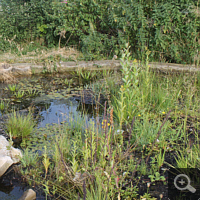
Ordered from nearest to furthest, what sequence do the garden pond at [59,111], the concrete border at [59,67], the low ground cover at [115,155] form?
the low ground cover at [115,155], the garden pond at [59,111], the concrete border at [59,67]

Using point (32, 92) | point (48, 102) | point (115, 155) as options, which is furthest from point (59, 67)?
point (115, 155)

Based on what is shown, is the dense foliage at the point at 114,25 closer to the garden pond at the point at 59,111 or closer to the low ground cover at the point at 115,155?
the garden pond at the point at 59,111

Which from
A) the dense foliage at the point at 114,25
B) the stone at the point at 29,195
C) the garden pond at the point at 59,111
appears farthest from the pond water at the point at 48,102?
the dense foliage at the point at 114,25

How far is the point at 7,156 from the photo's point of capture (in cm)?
278

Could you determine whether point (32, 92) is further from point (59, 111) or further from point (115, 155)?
point (115, 155)

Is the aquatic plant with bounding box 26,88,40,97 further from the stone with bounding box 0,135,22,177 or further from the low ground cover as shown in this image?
the stone with bounding box 0,135,22,177

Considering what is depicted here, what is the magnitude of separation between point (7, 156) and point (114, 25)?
19.0 feet

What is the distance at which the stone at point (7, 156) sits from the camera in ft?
8.73

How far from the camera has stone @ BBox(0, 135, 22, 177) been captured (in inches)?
105

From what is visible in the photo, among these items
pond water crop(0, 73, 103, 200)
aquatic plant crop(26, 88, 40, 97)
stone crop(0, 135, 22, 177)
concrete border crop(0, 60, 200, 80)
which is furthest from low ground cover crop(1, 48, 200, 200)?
concrete border crop(0, 60, 200, 80)

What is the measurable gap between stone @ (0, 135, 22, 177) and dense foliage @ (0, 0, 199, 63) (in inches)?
152

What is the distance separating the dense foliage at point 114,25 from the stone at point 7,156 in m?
3.87

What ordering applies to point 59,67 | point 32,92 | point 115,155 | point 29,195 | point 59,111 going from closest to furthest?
point 29,195, point 115,155, point 59,111, point 32,92, point 59,67

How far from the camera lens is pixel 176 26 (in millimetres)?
6730
